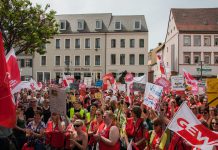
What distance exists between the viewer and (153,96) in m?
11.0

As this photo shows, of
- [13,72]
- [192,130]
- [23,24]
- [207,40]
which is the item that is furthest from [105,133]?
[207,40]

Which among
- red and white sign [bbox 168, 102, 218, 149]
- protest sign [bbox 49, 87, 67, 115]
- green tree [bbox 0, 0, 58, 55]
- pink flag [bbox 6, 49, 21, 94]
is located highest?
green tree [bbox 0, 0, 58, 55]

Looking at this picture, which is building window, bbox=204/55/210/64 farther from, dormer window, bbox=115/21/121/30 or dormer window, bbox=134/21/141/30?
dormer window, bbox=115/21/121/30

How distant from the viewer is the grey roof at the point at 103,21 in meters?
67.0

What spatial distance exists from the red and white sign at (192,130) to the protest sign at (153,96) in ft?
14.6

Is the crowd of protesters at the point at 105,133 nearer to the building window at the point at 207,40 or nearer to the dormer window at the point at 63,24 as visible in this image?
the building window at the point at 207,40

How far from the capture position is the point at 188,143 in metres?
6.30

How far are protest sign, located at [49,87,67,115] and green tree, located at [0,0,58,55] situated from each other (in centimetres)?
2462

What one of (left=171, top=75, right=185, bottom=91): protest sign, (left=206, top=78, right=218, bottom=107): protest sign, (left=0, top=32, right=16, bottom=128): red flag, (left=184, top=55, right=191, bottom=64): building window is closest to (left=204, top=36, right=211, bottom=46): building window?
(left=184, top=55, right=191, bottom=64): building window

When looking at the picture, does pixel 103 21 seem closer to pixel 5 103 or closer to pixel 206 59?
pixel 206 59

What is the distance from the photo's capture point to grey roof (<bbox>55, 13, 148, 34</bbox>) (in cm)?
6700

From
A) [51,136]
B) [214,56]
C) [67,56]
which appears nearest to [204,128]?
[51,136]

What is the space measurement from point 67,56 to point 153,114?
195ft

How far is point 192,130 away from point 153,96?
Answer: 4.97 metres
